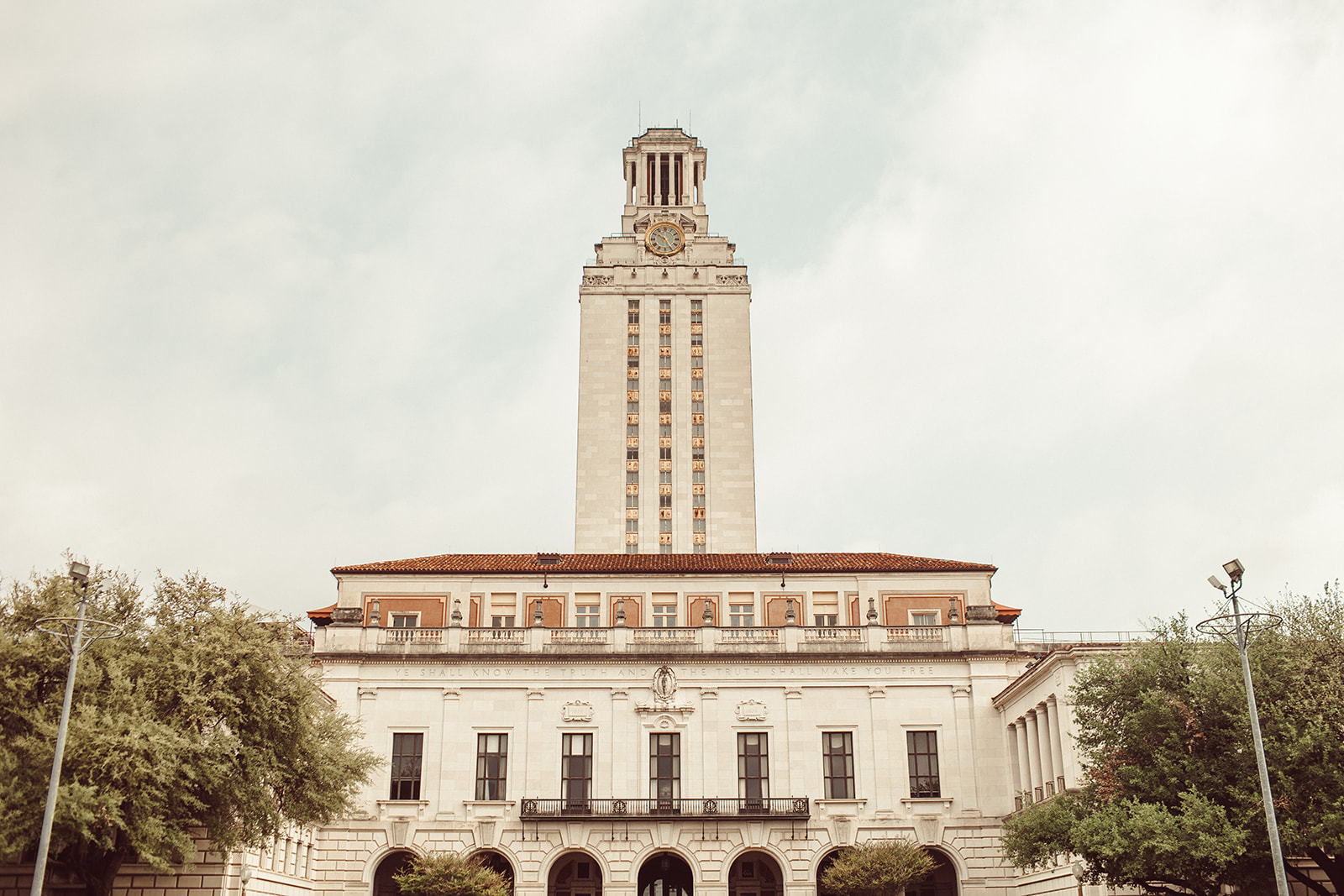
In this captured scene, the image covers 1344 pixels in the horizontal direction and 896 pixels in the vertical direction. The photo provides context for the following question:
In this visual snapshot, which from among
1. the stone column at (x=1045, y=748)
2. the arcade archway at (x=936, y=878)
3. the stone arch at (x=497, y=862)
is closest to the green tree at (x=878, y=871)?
the arcade archway at (x=936, y=878)

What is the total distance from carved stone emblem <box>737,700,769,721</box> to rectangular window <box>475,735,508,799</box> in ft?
37.5

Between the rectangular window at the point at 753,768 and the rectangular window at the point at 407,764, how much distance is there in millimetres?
15337

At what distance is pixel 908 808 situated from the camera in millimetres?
56125

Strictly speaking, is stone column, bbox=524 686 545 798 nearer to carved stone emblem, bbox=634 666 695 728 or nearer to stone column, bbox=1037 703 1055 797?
carved stone emblem, bbox=634 666 695 728

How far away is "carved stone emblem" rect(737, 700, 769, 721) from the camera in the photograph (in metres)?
58.2

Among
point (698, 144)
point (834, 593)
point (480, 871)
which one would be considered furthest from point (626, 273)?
point (480, 871)

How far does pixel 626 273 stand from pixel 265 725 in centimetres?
8152

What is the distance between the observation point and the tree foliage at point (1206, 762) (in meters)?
33.7

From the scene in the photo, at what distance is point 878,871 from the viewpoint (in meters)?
49.7

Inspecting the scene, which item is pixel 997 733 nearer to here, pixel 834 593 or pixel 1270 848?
pixel 834 593

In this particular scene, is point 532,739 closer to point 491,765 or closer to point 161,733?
point 491,765

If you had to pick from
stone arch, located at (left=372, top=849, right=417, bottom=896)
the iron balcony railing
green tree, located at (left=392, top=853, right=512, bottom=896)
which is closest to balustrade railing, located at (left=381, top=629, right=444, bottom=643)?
the iron balcony railing

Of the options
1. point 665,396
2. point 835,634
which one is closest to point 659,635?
point 835,634

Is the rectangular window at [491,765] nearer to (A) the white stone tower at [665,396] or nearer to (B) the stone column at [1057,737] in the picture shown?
(B) the stone column at [1057,737]
